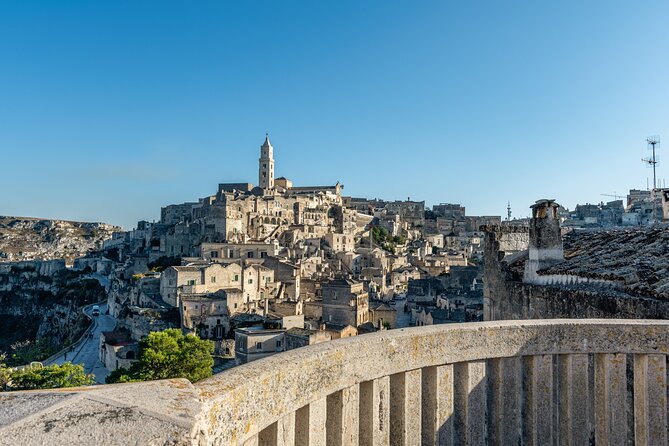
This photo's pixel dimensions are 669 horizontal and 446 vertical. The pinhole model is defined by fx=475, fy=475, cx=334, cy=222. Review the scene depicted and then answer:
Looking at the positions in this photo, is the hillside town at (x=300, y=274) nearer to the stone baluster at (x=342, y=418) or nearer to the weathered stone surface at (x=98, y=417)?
the stone baluster at (x=342, y=418)

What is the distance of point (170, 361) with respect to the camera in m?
28.2

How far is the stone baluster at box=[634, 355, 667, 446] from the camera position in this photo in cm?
386

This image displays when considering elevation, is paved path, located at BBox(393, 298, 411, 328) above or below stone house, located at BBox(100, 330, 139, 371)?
above

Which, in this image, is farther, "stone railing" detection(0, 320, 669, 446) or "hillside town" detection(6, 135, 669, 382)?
"hillside town" detection(6, 135, 669, 382)

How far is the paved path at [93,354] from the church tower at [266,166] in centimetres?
6332

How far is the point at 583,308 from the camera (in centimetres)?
765

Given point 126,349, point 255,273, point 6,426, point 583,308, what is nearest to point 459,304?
point 255,273


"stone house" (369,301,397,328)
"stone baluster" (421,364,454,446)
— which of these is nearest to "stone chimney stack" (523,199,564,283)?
"stone baluster" (421,364,454,446)

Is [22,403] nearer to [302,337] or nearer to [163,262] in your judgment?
[302,337]

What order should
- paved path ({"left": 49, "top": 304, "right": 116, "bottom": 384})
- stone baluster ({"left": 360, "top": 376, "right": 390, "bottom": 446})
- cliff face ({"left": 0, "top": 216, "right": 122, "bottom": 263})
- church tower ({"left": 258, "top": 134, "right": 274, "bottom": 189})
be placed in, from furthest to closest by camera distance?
1. cliff face ({"left": 0, "top": 216, "right": 122, "bottom": 263})
2. church tower ({"left": 258, "top": 134, "right": 274, "bottom": 189})
3. paved path ({"left": 49, "top": 304, "right": 116, "bottom": 384})
4. stone baluster ({"left": 360, "top": 376, "right": 390, "bottom": 446})

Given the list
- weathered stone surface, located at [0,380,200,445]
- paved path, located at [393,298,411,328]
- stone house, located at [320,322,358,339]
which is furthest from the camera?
paved path, located at [393,298,411,328]

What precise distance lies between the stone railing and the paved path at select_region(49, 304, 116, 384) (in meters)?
36.5

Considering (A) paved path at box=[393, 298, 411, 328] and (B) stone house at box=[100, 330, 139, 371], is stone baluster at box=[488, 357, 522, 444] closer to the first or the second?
(B) stone house at box=[100, 330, 139, 371]

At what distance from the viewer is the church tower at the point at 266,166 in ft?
382
